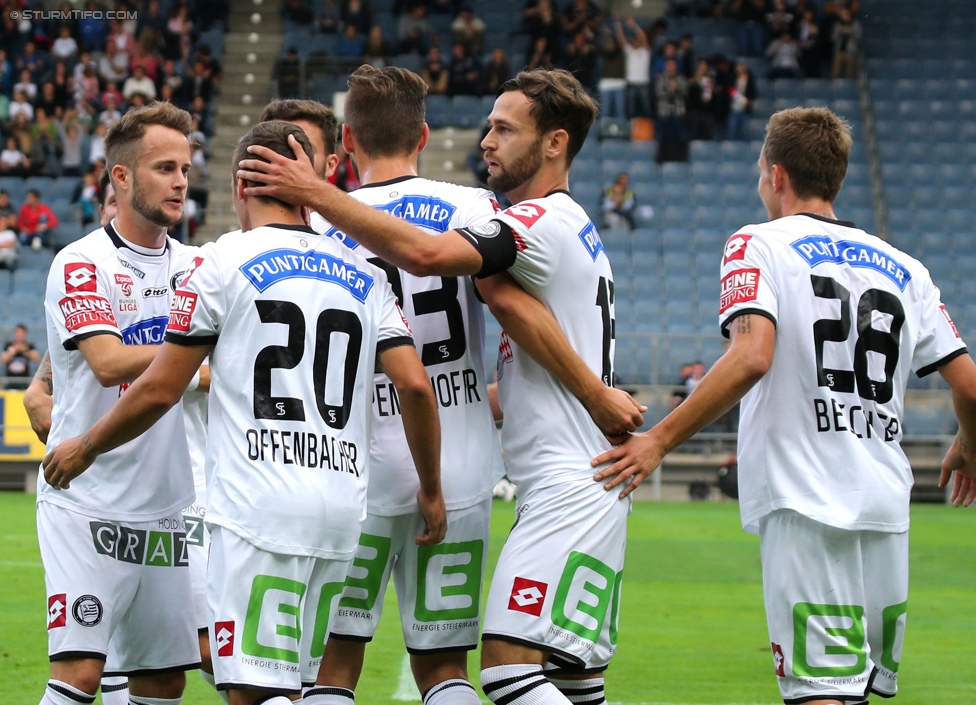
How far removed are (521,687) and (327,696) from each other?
0.83 m

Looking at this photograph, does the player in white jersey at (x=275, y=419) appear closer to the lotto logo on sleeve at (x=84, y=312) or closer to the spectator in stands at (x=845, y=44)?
the lotto logo on sleeve at (x=84, y=312)

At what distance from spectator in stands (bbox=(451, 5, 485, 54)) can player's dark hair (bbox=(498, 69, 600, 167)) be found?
19.3 m

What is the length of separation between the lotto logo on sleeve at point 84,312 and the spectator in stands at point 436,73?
1885 cm

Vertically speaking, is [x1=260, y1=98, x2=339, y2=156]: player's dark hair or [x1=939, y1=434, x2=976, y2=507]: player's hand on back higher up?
[x1=260, y1=98, x2=339, y2=156]: player's dark hair

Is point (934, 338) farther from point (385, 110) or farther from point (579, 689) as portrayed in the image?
point (385, 110)

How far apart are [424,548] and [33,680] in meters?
3.49

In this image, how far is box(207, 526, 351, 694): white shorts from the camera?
3.69 metres

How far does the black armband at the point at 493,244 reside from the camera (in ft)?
13.4

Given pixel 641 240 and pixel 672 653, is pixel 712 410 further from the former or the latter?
pixel 641 240

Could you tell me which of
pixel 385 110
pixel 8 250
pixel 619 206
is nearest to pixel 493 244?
pixel 385 110

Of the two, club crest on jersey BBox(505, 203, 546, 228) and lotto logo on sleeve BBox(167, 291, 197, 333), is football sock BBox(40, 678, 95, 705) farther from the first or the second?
club crest on jersey BBox(505, 203, 546, 228)

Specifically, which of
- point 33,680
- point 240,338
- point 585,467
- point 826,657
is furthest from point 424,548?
point 33,680

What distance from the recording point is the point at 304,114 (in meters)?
5.02

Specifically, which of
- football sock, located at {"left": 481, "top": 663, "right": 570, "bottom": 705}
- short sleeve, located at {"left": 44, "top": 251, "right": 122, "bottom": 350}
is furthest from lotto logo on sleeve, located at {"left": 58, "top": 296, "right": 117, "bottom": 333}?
football sock, located at {"left": 481, "top": 663, "right": 570, "bottom": 705}
